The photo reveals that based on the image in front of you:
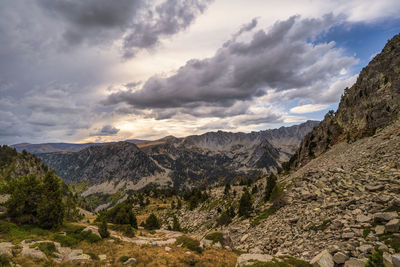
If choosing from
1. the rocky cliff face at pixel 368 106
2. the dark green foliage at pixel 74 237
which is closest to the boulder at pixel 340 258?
the dark green foliage at pixel 74 237

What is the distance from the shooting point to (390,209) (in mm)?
16547

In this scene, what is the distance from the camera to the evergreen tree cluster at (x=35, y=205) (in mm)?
30594

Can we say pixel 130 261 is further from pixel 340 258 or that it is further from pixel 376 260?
pixel 376 260

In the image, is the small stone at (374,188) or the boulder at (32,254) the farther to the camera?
the small stone at (374,188)

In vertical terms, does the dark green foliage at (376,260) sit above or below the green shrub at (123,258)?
above

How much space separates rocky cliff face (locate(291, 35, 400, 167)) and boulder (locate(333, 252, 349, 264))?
5884 cm

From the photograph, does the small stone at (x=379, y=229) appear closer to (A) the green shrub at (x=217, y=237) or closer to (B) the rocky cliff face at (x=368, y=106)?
(A) the green shrub at (x=217, y=237)

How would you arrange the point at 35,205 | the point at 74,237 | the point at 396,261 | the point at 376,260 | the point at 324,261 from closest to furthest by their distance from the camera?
the point at 396,261, the point at 376,260, the point at 324,261, the point at 74,237, the point at 35,205

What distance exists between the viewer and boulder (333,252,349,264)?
13.8 meters

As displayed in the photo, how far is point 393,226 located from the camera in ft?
46.8

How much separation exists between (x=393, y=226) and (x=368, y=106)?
73.6m

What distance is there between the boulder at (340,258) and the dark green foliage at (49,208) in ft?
135

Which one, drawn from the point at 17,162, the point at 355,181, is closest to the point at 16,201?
the point at 355,181

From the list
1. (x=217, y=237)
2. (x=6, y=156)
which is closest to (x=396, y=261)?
(x=217, y=237)
